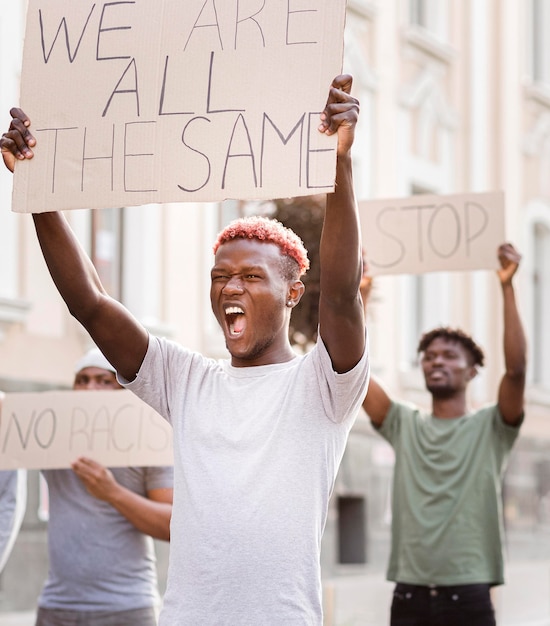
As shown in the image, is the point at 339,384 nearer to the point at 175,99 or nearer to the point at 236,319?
the point at 236,319

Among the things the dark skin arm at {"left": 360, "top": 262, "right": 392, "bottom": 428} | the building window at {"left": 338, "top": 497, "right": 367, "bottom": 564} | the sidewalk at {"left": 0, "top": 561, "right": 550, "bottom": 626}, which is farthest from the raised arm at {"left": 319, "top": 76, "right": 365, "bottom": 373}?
the building window at {"left": 338, "top": 497, "right": 367, "bottom": 564}

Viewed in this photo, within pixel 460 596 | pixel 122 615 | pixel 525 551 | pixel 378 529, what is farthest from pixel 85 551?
pixel 525 551

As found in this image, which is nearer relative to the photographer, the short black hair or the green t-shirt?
the green t-shirt

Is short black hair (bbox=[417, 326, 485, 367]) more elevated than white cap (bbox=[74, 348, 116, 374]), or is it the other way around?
short black hair (bbox=[417, 326, 485, 367])

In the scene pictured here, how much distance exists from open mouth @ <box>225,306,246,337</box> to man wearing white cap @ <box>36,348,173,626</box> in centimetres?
169

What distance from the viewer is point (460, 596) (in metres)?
5.97

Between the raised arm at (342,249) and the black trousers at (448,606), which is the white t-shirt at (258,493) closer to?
the raised arm at (342,249)

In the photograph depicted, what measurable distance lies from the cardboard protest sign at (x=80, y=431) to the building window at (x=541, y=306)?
15.0 metres

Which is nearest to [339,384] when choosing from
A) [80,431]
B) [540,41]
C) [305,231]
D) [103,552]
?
[103,552]

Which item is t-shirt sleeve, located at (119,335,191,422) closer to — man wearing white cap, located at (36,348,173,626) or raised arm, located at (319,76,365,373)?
raised arm, located at (319,76,365,373)

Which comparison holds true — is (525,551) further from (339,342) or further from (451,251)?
(339,342)

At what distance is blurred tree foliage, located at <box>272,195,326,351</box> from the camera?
36.2 feet

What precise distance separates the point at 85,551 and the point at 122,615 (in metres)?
0.28

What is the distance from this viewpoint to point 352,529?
15305 mm
